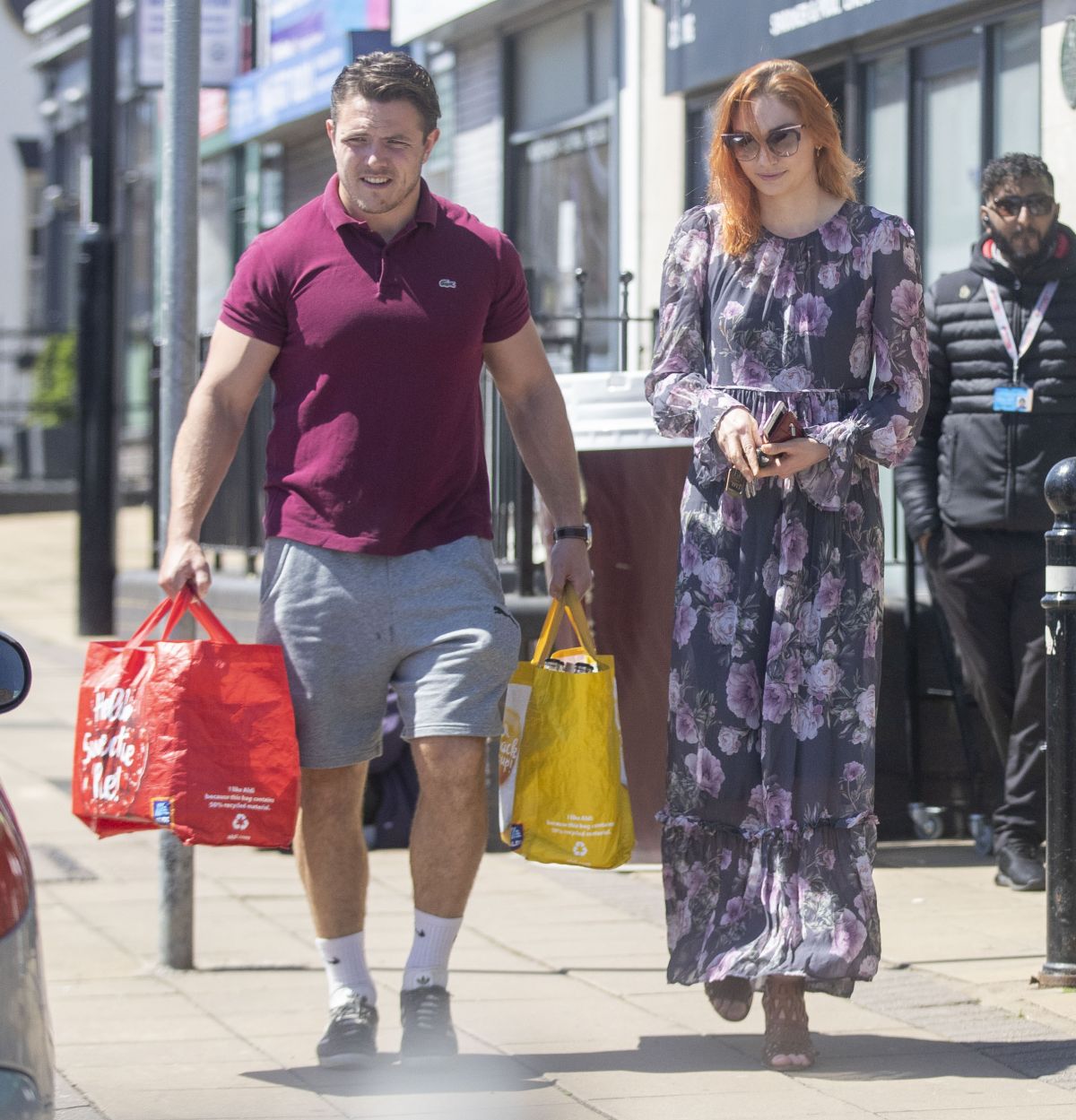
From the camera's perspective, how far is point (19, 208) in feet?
100

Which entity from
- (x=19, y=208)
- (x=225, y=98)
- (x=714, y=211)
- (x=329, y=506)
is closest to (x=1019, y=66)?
(x=714, y=211)

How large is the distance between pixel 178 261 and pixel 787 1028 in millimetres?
2369

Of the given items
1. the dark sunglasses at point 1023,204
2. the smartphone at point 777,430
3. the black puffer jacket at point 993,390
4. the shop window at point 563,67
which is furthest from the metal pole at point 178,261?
the shop window at point 563,67

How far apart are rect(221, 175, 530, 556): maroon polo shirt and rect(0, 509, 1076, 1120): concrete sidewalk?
1.11 m

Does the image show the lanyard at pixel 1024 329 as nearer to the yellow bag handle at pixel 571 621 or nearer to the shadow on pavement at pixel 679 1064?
the yellow bag handle at pixel 571 621

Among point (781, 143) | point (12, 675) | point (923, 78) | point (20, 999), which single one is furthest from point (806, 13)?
point (20, 999)

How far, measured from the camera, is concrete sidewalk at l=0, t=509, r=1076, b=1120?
4086mm

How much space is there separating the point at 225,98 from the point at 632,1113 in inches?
551

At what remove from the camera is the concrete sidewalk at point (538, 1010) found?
4.09 m

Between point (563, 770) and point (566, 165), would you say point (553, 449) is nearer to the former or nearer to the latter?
point (563, 770)

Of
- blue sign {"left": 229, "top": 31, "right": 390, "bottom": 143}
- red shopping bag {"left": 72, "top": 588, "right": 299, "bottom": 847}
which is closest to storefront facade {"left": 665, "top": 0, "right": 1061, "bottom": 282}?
blue sign {"left": 229, "top": 31, "right": 390, "bottom": 143}

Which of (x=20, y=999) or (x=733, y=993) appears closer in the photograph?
(x=20, y=999)

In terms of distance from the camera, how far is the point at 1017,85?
325 inches

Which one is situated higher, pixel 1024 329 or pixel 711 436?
pixel 1024 329
